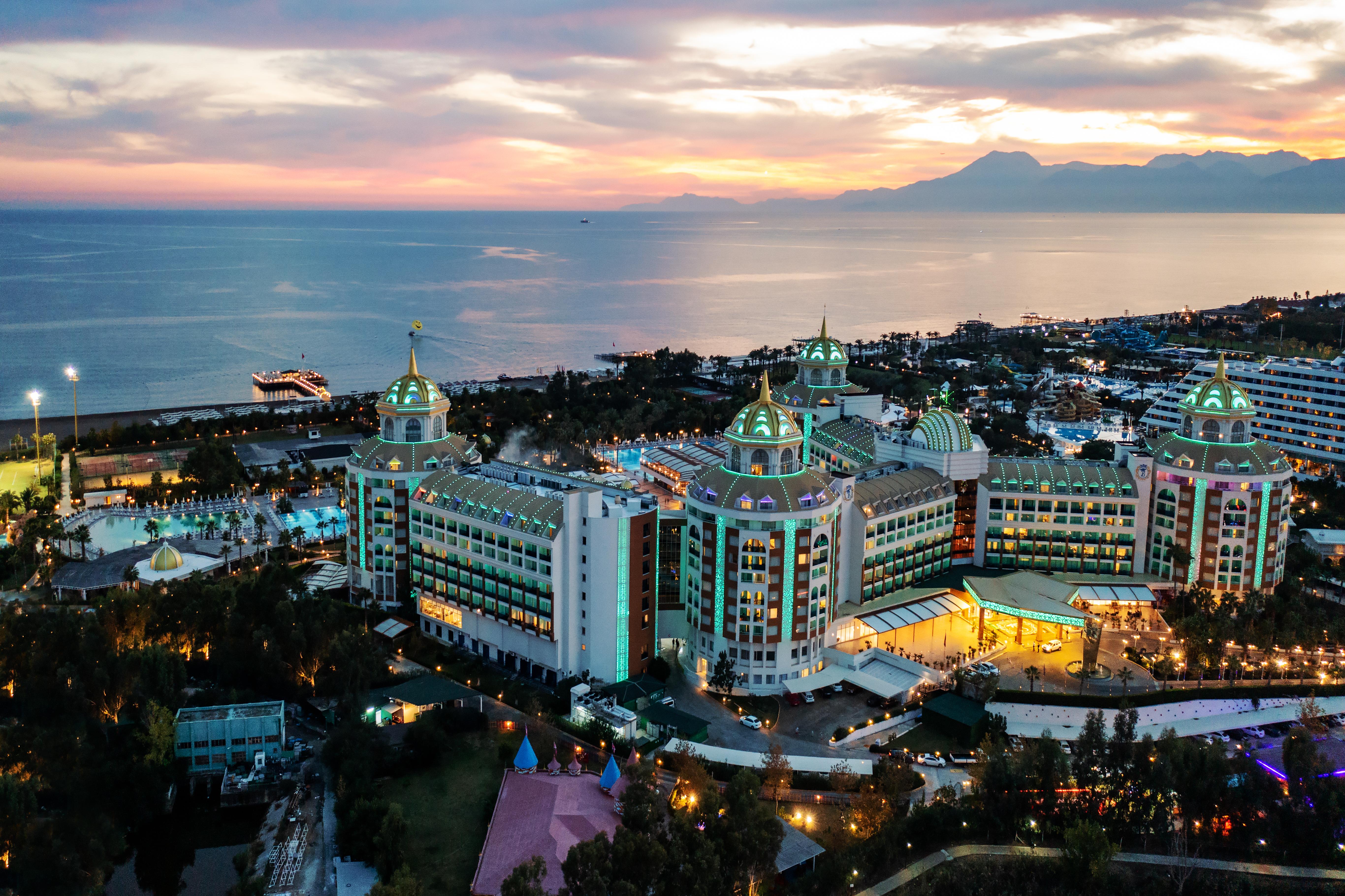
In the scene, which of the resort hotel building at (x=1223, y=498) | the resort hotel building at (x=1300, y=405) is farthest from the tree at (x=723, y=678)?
the resort hotel building at (x=1300, y=405)

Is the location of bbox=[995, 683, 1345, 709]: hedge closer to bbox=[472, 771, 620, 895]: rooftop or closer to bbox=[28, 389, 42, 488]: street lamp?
bbox=[472, 771, 620, 895]: rooftop

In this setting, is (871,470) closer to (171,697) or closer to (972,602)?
(972,602)

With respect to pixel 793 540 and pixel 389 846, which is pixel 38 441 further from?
pixel 793 540

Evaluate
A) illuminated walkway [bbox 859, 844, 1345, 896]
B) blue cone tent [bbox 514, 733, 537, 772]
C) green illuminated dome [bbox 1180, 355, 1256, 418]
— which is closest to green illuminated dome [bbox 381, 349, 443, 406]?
blue cone tent [bbox 514, 733, 537, 772]

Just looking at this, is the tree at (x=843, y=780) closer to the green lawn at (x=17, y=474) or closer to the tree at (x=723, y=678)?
the tree at (x=723, y=678)

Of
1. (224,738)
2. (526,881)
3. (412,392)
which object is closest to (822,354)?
(412,392)

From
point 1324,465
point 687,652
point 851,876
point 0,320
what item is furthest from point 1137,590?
point 0,320

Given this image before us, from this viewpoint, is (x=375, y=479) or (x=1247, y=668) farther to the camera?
(x=375, y=479)
